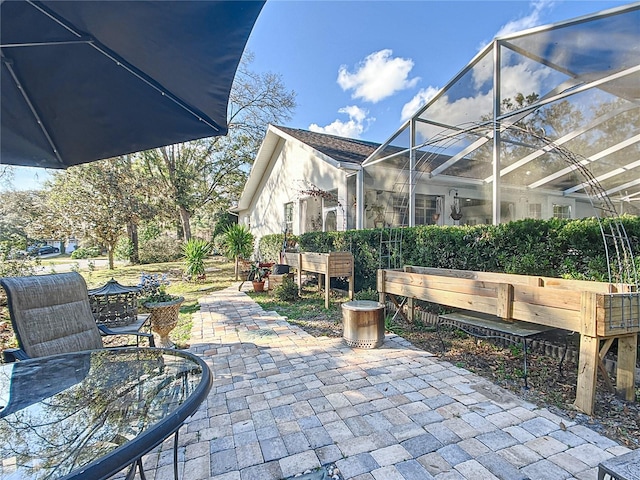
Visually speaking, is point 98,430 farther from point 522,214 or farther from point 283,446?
point 522,214

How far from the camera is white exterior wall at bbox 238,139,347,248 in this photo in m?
9.03

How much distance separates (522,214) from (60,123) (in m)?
5.32

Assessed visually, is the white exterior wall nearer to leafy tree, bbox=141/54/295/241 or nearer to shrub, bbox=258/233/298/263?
shrub, bbox=258/233/298/263

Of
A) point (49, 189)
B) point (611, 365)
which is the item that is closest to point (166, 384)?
point (611, 365)

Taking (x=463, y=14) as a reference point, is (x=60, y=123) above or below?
below

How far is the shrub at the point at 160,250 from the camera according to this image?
1705cm

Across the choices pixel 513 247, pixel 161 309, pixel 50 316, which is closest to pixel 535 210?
pixel 513 247

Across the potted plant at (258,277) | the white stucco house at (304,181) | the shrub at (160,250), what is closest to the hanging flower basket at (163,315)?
the potted plant at (258,277)

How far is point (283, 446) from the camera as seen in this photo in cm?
217

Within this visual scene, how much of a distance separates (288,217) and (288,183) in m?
1.35

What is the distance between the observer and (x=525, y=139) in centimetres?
459

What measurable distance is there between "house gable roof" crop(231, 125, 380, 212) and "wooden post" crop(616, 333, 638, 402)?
233 inches

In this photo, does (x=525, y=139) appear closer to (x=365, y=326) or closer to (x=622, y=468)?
(x=365, y=326)

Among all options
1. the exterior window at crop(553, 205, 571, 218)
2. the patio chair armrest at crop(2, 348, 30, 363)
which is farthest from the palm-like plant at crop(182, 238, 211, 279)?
the exterior window at crop(553, 205, 571, 218)
